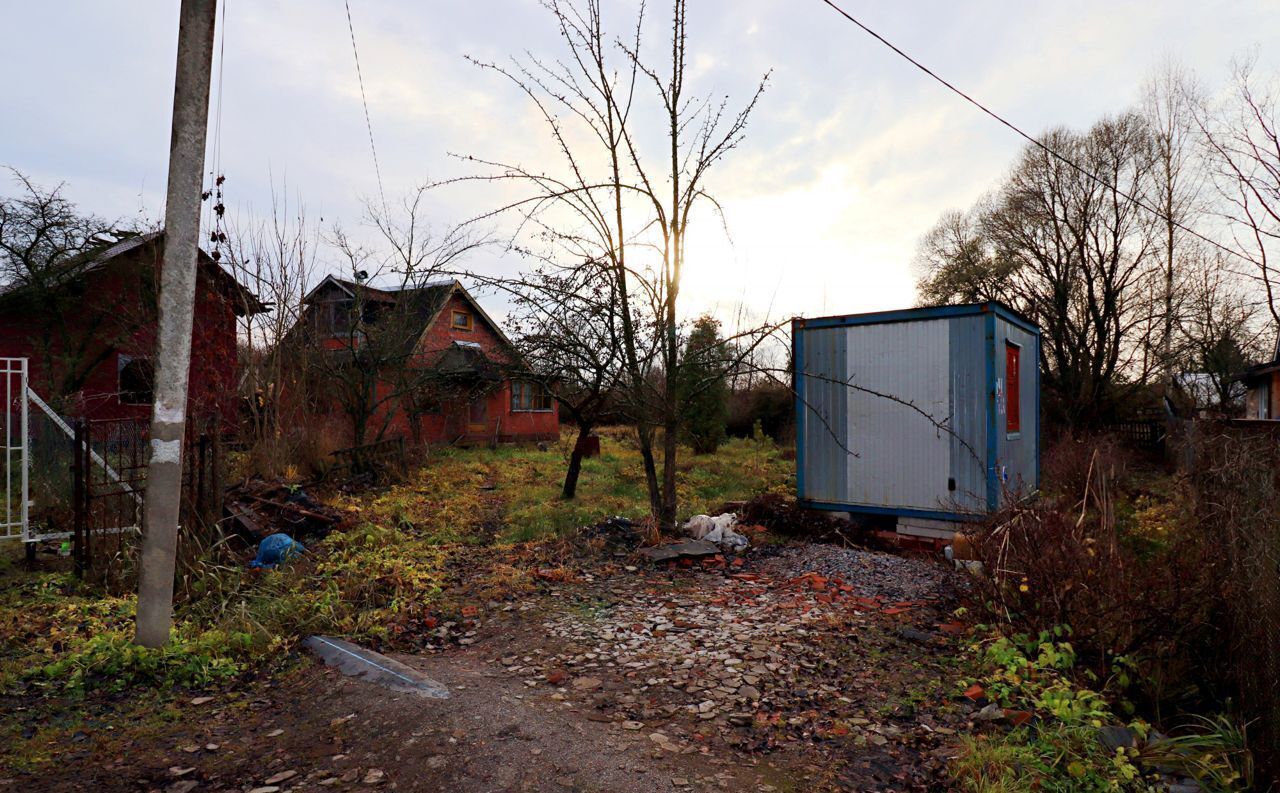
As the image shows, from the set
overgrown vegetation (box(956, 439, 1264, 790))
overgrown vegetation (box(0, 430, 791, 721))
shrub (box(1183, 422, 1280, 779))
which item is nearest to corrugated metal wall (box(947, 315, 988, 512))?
overgrown vegetation (box(956, 439, 1264, 790))

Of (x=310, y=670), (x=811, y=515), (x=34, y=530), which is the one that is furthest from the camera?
(x=811, y=515)

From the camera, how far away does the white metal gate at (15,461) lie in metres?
5.39

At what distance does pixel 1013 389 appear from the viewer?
27.1ft

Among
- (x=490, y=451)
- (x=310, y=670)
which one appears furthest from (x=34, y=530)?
(x=490, y=451)

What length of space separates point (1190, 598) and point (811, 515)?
425 centimetres

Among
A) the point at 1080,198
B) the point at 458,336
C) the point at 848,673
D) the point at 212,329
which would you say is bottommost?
the point at 848,673

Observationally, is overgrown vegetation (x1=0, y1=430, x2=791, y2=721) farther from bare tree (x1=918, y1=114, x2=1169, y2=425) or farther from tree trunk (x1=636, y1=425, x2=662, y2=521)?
bare tree (x1=918, y1=114, x2=1169, y2=425)

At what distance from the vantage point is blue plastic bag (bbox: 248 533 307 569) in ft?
20.7

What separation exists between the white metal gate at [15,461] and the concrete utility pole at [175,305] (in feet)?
7.84

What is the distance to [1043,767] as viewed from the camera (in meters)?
2.79

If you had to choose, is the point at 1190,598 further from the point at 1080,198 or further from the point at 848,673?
the point at 1080,198

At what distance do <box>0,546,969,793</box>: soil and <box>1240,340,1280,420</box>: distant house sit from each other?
20.6 m

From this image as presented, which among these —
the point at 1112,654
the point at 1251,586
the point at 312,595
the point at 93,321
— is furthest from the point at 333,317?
the point at 1251,586

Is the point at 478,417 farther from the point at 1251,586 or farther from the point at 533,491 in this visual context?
the point at 1251,586
